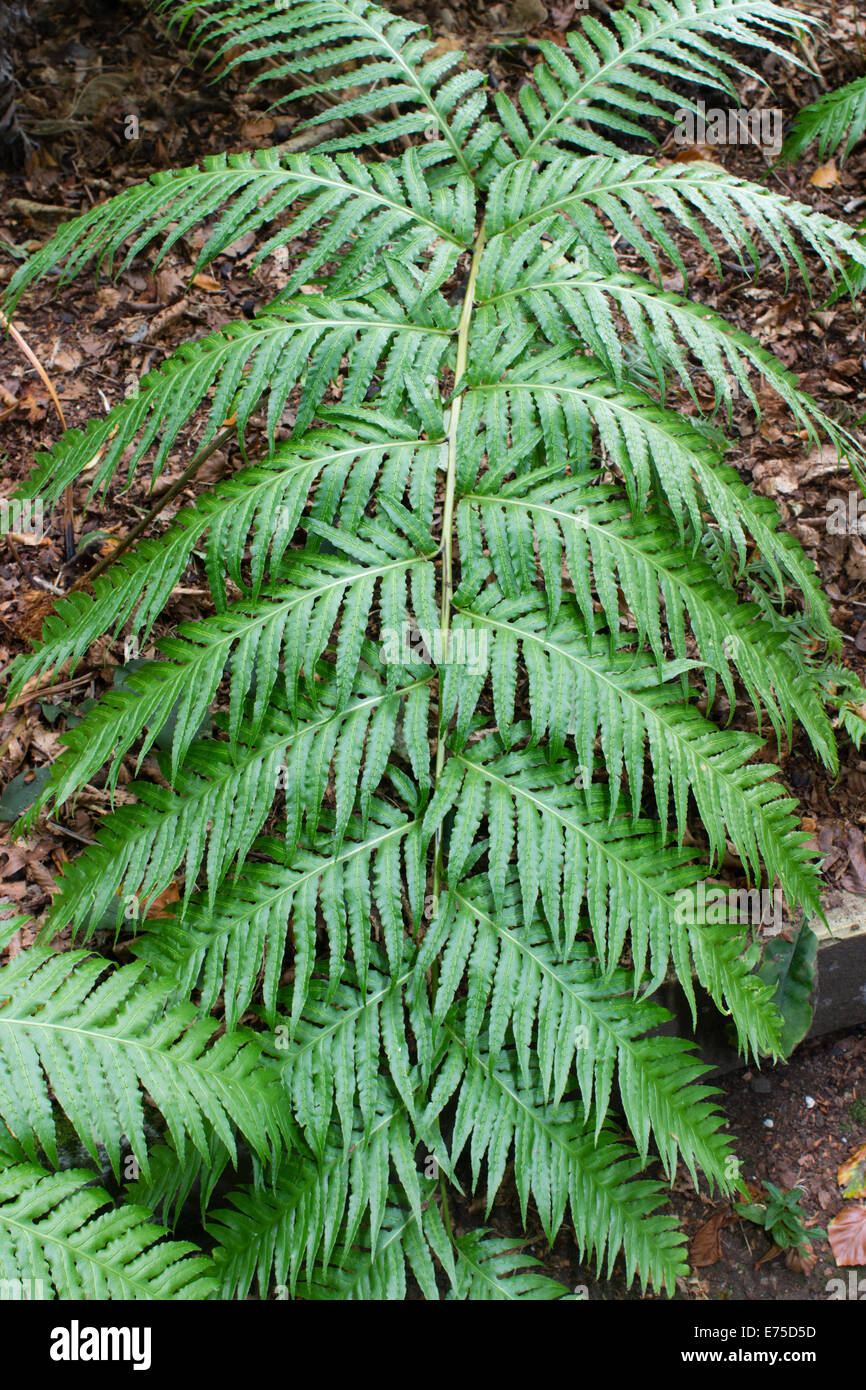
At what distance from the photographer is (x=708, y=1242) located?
273 centimetres

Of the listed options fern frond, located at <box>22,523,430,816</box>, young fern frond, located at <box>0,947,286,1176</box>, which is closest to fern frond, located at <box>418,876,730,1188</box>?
young fern frond, located at <box>0,947,286,1176</box>

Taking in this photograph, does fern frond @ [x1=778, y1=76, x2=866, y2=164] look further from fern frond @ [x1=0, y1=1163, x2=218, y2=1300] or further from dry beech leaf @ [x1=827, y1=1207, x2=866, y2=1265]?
fern frond @ [x1=0, y1=1163, x2=218, y2=1300]

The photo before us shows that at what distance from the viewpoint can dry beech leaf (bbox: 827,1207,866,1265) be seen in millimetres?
2705

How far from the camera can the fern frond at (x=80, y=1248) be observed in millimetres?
1709

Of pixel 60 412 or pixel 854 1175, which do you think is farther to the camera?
pixel 60 412

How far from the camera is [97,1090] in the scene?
1805 mm

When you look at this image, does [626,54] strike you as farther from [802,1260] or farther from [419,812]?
[802,1260]

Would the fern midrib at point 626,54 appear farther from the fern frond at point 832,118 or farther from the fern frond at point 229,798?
the fern frond at point 229,798

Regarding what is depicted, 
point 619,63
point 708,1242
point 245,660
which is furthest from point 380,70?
point 708,1242

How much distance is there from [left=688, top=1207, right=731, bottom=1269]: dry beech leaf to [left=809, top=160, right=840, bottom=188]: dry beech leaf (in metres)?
3.92

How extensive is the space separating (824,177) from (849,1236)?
13.0 ft

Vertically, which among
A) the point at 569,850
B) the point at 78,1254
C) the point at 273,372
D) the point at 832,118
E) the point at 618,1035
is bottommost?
the point at 78,1254
